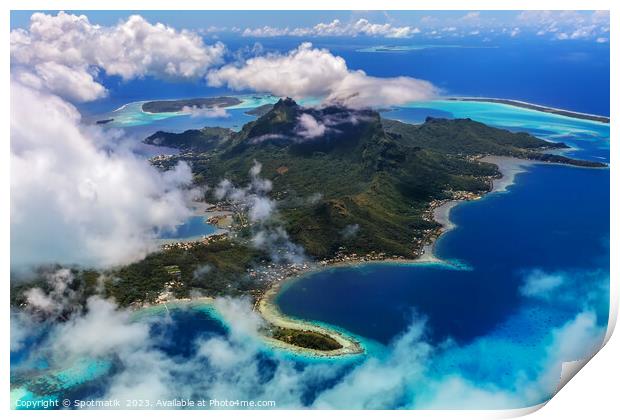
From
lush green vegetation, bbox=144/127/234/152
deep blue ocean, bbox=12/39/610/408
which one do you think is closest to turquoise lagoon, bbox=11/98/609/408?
deep blue ocean, bbox=12/39/610/408

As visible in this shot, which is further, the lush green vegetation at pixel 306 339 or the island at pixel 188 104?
the island at pixel 188 104

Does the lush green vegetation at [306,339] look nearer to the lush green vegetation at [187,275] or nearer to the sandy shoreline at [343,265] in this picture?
the sandy shoreline at [343,265]

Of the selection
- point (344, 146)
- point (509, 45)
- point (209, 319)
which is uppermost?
point (509, 45)

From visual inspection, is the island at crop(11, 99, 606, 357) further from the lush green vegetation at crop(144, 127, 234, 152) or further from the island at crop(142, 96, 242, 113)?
the island at crop(142, 96, 242, 113)

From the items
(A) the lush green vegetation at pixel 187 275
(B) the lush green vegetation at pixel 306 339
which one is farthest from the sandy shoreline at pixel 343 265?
(A) the lush green vegetation at pixel 187 275

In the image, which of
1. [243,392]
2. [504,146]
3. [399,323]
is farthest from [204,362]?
[504,146]

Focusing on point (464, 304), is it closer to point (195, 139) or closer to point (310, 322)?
point (310, 322)
